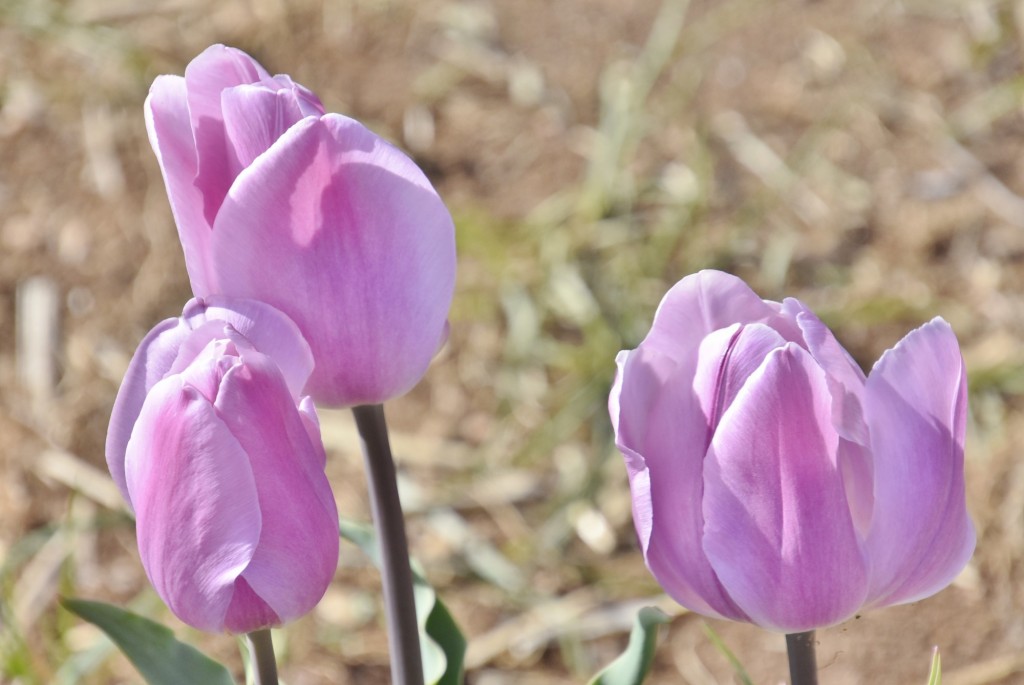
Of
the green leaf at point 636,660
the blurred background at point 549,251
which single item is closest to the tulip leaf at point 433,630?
the green leaf at point 636,660

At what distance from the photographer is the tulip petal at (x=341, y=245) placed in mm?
545

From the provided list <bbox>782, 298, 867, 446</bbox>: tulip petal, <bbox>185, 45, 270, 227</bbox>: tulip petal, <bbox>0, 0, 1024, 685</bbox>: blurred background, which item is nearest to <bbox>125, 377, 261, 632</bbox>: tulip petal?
<bbox>185, 45, 270, 227</bbox>: tulip petal

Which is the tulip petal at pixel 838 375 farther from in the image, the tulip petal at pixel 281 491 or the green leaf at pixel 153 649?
the green leaf at pixel 153 649

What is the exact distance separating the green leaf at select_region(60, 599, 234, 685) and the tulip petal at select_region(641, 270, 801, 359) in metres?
0.27

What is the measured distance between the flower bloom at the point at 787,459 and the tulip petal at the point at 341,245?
0.09 m

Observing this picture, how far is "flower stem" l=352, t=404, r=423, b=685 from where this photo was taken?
62 centimetres

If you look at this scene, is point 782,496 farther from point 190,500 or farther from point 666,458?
point 190,500

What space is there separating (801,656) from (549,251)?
4.19 ft

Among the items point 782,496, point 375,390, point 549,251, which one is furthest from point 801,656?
point 549,251

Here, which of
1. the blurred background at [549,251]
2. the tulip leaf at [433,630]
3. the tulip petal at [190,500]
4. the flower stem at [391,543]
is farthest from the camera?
the blurred background at [549,251]

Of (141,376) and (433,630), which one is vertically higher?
(141,376)

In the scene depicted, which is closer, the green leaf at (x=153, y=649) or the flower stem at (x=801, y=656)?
the flower stem at (x=801, y=656)

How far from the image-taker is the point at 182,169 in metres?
0.58

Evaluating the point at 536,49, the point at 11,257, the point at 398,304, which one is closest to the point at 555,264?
the point at 536,49
